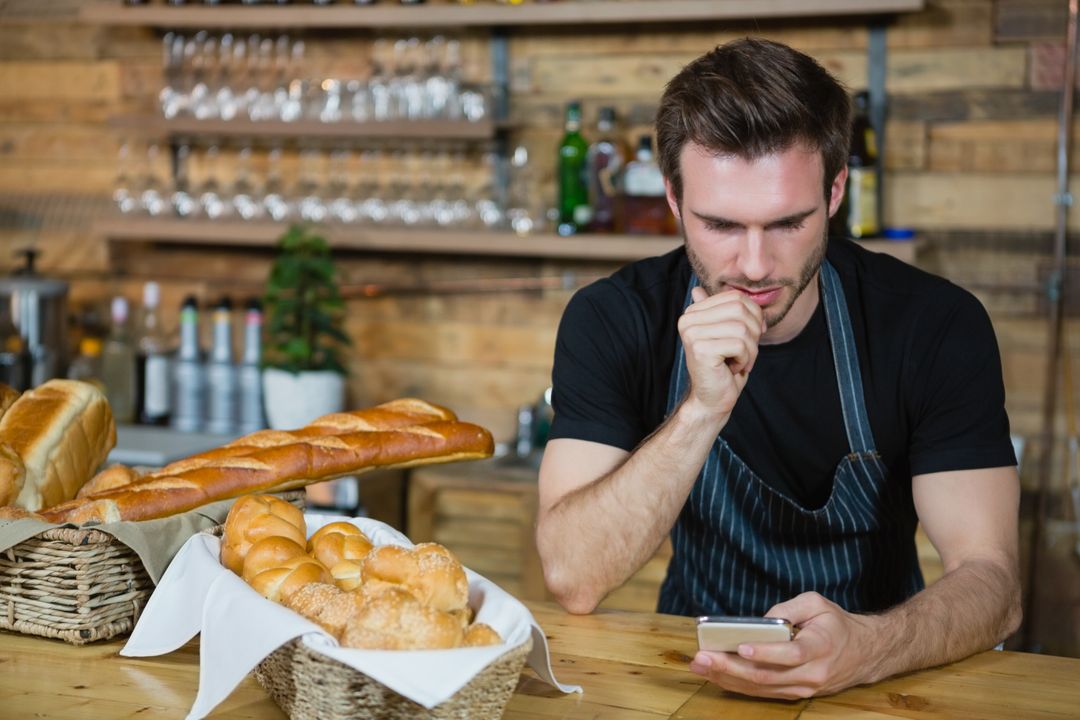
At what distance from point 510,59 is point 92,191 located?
4.11 ft

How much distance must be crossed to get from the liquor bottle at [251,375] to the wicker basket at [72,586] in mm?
1903

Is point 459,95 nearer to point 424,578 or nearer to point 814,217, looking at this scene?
point 814,217

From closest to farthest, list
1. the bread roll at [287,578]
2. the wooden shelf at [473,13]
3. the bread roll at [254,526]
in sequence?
the bread roll at [287,578] → the bread roll at [254,526] → the wooden shelf at [473,13]

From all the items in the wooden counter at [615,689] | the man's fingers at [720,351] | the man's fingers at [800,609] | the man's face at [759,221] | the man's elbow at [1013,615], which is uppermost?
the man's face at [759,221]

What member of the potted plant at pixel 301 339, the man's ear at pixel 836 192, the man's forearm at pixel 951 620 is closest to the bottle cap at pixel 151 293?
the potted plant at pixel 301 339

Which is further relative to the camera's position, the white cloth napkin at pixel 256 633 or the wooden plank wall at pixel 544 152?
the wooden plank wall at pixel 544 152

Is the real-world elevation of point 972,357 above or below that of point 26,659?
above

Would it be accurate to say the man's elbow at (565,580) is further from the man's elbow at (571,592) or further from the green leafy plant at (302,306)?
the green leafy plant at (302,306)

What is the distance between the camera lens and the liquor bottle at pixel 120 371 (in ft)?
11.1

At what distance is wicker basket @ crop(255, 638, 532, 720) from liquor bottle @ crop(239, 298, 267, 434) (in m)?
2.24

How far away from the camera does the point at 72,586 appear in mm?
1315

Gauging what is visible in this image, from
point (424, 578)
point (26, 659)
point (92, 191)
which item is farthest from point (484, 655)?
point (92, 191)

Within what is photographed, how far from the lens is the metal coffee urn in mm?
3127

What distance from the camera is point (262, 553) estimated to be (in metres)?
1.21
